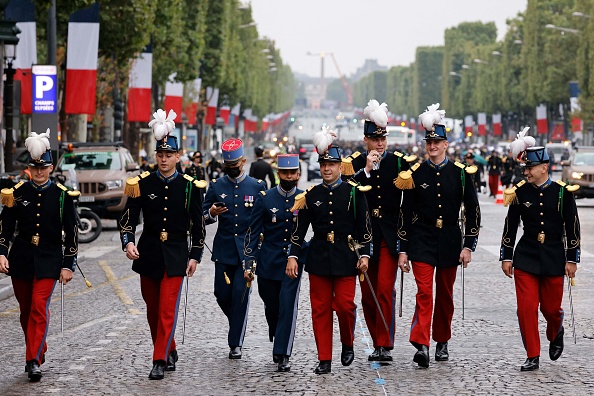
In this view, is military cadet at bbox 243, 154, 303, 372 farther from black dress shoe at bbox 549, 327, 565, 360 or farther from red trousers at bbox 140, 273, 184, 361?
black dress shoe at bbox 549, 327, 565, 360

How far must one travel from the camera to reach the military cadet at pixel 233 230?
11.6 m

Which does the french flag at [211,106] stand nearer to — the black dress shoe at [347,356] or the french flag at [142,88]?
the french flag at [142,88]

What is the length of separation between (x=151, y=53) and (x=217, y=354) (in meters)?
34.4

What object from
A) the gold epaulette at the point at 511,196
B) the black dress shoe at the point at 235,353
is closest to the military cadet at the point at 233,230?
the black dress shoe at the point at 235,353

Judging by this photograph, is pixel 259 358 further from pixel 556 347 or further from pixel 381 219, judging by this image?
pixel 556 347

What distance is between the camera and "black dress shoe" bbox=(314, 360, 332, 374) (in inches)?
423

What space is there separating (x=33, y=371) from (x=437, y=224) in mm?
3251

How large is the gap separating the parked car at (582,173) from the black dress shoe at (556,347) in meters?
29.8

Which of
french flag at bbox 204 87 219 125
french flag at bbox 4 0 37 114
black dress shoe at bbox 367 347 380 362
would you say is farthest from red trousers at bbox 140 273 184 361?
french flag at bbox 204 87 219 125

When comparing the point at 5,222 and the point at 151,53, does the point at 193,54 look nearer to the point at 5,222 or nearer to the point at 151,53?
the point at 151,53

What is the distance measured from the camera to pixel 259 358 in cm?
1162

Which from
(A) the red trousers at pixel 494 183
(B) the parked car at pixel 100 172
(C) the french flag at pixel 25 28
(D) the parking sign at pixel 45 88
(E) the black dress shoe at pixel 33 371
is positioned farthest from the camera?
(A) the red trousers at pixel 494 183

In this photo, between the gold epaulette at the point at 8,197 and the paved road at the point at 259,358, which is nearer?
the paved road at the point at 259,358

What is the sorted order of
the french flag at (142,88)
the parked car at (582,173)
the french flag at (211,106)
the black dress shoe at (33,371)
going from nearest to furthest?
the black dress shoe at (33,371), the parked car at (582,173), the french flag at (142,88), the french flag at (211,106)
